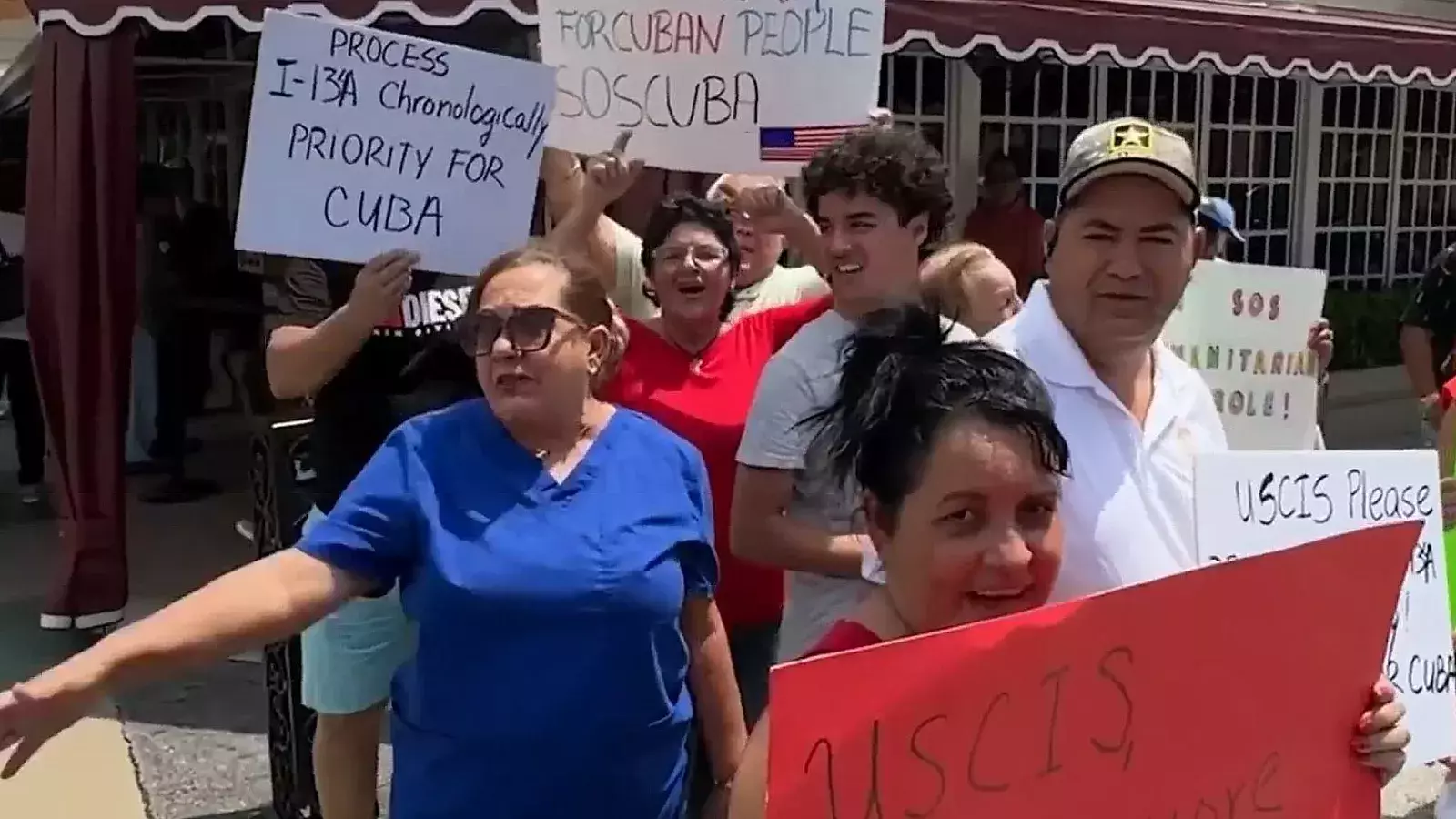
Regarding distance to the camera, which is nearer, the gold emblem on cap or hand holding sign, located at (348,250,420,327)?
A: the gold emblem on cap

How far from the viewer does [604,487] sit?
2.04 meters

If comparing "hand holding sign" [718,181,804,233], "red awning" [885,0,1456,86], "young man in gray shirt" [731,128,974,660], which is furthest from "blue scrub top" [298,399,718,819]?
"red awning" [885,0,1456,86]

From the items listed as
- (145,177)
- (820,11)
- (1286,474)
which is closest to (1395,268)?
(145,177)

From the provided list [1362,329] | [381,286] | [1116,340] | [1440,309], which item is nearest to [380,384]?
[381,286]

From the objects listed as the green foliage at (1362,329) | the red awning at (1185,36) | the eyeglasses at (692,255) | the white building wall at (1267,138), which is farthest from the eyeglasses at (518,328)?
the green foliage at (1362,329)

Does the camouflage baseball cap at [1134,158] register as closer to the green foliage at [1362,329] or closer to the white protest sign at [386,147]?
the white protest sign at [386,147]

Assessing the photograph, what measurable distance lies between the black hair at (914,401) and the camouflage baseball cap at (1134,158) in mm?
381

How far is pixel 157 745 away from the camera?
14.2 ft

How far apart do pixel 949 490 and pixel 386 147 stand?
5.78ft

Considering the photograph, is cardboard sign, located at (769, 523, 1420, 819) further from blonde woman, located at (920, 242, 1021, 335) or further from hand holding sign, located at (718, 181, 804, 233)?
hand holding sign, located at (718, 181, 804, 233)

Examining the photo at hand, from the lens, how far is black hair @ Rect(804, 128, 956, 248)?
2.42 m

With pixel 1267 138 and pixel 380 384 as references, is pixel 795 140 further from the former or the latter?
pixel 1267 138

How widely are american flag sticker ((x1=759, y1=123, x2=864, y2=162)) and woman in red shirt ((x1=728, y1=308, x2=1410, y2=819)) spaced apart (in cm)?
182

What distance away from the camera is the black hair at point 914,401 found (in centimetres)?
148
